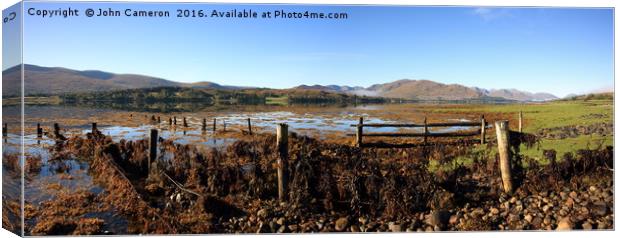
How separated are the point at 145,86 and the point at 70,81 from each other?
1232 millimetres

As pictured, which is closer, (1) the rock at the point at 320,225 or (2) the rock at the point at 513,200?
(1) the rock at the point at 320,225

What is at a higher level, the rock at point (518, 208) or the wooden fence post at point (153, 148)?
the wooden fence post at point (153, 148)

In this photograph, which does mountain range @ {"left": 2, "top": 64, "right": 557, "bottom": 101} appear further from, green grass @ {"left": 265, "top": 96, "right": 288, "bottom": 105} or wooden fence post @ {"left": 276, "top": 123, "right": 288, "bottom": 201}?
wooden fence post @ {"left": 276, "top": 123, "right": 288, "bottom": 201}

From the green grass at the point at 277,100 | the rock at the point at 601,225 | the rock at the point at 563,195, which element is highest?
the green grass at the point at 277,100

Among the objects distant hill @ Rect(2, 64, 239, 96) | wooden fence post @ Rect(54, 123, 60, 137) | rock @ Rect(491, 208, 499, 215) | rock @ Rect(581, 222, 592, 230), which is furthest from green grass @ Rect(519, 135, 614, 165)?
wooden fence post @ Rect(54, 123, 60, 137)

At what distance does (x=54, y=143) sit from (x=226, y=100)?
127 inches

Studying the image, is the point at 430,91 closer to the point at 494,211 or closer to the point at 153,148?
the point at 494,211

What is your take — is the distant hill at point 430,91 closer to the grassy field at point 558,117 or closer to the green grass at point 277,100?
the grassy field at point 558,117

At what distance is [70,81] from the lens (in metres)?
6.66

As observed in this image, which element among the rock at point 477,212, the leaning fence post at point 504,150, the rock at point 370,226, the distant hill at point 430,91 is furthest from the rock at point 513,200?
the rock at point 370,226

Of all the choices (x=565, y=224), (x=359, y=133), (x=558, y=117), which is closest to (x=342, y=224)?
(x=359, y=133)

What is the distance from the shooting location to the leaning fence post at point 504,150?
7340mm

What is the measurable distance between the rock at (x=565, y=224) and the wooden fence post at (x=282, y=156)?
16.1 feet

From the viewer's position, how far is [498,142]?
24.6ft
